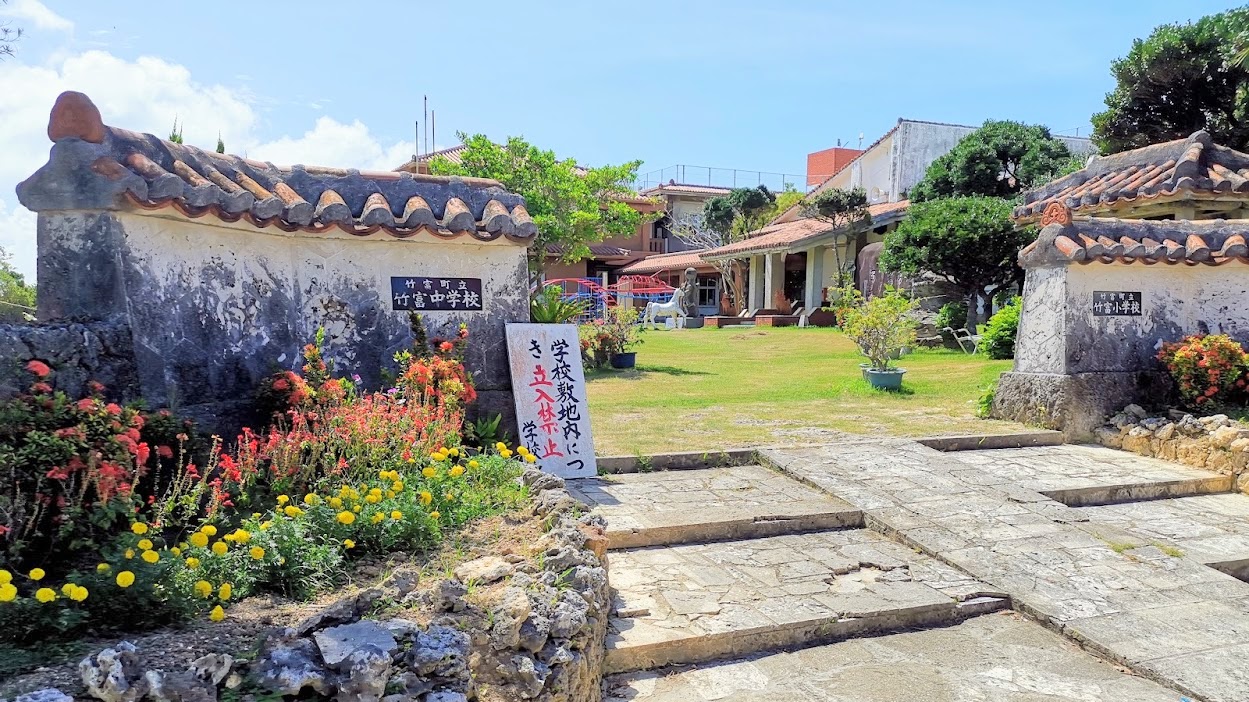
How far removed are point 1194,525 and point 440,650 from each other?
19.0 ft

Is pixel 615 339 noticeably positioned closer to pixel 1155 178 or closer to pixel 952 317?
pixel 952 317

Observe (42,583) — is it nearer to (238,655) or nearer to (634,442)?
(238,655)

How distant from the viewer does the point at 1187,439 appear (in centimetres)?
745

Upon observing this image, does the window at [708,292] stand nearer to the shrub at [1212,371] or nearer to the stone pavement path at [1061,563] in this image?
the shrub at [1212,371]

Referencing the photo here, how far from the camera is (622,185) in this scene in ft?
60.1

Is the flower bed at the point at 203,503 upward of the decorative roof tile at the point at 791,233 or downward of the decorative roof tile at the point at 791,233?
downward

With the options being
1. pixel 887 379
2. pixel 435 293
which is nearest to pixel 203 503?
pixel 435 293

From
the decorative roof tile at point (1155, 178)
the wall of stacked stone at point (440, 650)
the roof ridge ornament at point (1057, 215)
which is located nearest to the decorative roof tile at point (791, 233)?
the decorative roof tile at point (1155, 178)

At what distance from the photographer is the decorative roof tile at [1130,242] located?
8094mm

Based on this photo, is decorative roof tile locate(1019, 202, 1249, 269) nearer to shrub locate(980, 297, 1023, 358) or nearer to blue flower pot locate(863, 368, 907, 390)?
blue flower pot locate(863, 368, 907, 390)

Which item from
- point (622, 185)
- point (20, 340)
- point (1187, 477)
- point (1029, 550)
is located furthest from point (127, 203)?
point (622, 185)

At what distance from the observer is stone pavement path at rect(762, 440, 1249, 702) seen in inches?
155

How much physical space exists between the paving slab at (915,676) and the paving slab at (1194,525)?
1763mm

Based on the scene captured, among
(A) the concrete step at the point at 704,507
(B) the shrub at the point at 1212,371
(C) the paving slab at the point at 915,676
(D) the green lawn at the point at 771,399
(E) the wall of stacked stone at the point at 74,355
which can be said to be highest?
(E) the wall of stacked stone at the point at 74,355
